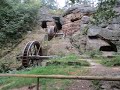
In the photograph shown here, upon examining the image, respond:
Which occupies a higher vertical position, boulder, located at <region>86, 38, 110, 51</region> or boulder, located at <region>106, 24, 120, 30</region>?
boulder, located at <region>106, 24, 120, 30</region>

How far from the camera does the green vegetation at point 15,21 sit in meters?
18.8

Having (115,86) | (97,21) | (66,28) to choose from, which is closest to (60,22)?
(66,28)

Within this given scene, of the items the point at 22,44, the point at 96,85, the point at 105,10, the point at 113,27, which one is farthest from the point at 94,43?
the point at 96,85

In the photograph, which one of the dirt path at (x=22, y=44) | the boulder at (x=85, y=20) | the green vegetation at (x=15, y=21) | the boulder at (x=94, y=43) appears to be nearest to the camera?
the dirt path at (x=22, y=44)

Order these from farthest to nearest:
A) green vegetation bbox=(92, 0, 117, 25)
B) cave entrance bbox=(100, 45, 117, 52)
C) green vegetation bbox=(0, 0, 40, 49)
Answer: green vegetation bbox=(0, 0, 40, 49)
cave entrance bbox=(100, 45, 117, 52)
green vegetation bbox=(92, 0, 117, 25)

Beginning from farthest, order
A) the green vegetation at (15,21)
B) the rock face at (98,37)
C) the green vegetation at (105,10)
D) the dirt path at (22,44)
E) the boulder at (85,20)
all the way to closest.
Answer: the boulder at (85,20) < the green vegetation at (15,21) < the rock face at (98,37) < the dirt path at (22,44) < the green vegetation at (105,10)

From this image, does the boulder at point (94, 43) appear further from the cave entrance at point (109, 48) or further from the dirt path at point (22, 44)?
the dirt path at point (22, 44)

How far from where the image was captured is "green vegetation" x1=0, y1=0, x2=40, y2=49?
18844 millimetres

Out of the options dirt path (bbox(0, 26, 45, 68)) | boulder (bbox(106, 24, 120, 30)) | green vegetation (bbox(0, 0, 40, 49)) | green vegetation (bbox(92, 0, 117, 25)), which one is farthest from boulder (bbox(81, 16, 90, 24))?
green vegetation (bbox(92, 0, 117, 25))

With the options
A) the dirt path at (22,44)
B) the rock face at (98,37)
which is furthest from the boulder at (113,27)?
the dirt path at (22,44)

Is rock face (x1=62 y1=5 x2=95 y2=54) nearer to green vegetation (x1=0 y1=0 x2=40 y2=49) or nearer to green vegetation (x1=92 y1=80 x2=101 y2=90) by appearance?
green vegetation (x1=0 y1=0 x2=40 y2=49)

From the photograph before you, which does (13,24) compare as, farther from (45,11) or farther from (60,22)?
(45,11)

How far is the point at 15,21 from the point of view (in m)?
20.5

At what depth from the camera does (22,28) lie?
20.5 m
